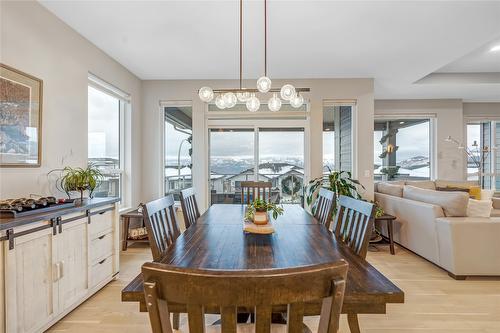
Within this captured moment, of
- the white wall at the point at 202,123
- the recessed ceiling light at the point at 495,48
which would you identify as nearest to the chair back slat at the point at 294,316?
the white wall at the point at 202,123

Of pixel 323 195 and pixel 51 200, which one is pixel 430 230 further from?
pixel 51 200

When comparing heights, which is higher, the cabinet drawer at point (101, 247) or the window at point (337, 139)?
the window at point (337, 139)

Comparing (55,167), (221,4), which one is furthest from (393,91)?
(55,167)

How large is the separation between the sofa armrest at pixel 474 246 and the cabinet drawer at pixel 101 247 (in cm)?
357

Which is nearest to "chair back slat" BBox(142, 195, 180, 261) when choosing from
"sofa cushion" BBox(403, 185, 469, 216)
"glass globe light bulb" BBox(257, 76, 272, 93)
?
"glass globe light bulb" BBox(257, 76, 272, 93)

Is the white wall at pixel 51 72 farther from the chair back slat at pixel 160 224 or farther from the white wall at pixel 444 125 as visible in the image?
the white wall at pixel 444 125

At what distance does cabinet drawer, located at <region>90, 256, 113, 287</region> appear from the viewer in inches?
97.1

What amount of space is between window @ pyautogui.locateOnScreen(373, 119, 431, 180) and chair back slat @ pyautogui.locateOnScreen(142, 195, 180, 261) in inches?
213

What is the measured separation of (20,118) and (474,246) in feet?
14.7

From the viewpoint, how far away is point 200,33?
3000mm

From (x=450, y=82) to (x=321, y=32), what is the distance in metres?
3.23

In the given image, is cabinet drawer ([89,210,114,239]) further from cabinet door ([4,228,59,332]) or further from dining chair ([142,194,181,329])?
dining chair ([142,194,181,329])

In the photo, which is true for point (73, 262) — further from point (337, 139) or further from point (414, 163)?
point (414, 163)

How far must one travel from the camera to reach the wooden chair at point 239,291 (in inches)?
23.8
